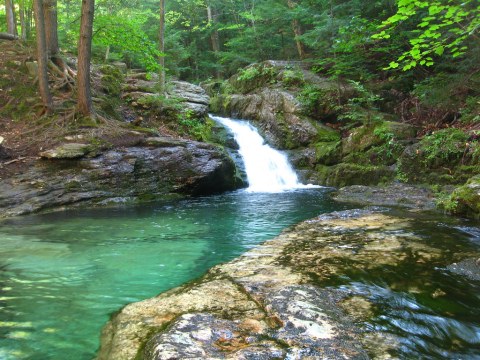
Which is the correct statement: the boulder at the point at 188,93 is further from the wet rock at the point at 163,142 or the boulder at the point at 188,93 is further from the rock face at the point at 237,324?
the rock face at the point at 237,324

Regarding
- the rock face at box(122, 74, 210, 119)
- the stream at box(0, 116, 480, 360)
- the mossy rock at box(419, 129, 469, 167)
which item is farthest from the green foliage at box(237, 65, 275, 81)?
the stream at box(0, 116, 480, 360)

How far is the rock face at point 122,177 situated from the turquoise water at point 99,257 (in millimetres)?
752

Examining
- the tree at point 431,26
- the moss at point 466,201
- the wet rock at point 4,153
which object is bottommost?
the moss at point 466,201

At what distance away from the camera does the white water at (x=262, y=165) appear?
12734 mm

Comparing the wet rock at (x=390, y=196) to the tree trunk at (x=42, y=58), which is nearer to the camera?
the wet rock at (x=390, y=196)

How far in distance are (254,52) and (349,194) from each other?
542 inches

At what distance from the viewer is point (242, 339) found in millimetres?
2594

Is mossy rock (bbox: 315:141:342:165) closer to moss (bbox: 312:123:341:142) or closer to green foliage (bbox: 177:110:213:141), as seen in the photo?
Answer: moss (bbox: 312:123:341:142)

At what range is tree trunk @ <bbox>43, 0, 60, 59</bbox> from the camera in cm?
1120

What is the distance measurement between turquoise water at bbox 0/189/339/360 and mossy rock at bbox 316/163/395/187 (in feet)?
7.77

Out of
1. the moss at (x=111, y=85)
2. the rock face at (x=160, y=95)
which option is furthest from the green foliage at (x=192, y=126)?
the moss at (x=111, y=85)

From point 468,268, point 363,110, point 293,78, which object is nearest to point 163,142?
point 363,110

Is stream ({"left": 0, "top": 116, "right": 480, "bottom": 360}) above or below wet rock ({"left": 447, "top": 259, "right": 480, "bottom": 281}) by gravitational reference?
below

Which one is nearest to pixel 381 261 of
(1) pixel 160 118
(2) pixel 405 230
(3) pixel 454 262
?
(3) pixel 454 262
